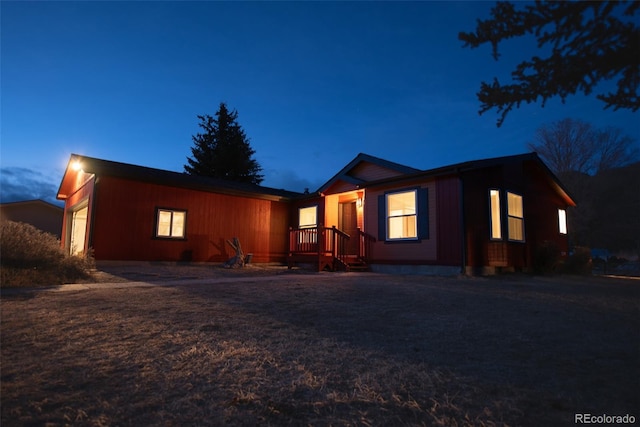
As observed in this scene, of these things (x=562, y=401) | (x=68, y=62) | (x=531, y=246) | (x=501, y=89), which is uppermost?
(x=68, y=62)

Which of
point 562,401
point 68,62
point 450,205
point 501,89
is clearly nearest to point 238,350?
point 562,401

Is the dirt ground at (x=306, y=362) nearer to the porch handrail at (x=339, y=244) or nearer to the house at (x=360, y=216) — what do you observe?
the house at (x=360, y=216)

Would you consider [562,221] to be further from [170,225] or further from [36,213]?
[36,213]

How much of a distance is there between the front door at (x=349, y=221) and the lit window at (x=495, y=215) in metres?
4.58

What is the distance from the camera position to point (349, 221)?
13867 mm

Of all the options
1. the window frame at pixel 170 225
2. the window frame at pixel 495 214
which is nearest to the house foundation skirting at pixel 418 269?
the window frame at pixel 495 214

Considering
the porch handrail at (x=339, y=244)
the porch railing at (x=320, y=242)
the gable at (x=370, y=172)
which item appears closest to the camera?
the porch railing at (x=320, y=242)

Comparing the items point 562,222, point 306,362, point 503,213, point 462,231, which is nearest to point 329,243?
point 462,231

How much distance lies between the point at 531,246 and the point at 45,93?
71.2 feet

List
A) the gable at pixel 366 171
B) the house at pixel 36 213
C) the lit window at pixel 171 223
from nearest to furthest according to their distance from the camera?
1. the gable at pixel 366 171
2. the lit window at pixel 171 223
3. the house at pixel 36 213

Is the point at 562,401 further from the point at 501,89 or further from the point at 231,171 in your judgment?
the point at 231,171

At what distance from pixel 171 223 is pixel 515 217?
39.9 ft

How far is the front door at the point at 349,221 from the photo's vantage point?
1302 cm

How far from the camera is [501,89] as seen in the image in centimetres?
244
